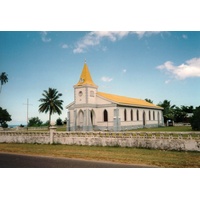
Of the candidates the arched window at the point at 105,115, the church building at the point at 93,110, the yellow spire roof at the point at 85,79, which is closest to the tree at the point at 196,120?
the church building at the point at 93,110

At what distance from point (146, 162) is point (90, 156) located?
2.81 metres

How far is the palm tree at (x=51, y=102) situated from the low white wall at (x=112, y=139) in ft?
74.6

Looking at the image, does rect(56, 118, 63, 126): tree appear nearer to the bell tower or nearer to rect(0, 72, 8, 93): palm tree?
the bell tower

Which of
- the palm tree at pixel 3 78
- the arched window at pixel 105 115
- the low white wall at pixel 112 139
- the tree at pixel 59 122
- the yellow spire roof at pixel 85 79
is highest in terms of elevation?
the yellow spire roof at pixel 85 79

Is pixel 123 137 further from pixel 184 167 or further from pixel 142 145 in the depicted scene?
pixel 184 167


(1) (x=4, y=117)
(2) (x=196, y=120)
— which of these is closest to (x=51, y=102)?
(1) (x=4, y=117)

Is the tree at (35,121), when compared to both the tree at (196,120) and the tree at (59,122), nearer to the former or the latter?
the tree at (59,122)

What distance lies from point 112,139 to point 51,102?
29.0 metres

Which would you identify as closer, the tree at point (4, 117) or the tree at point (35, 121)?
the tree at point (4, 117)

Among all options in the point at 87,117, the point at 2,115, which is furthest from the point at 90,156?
the point at 2,115

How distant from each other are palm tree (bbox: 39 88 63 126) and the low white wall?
22738 mm

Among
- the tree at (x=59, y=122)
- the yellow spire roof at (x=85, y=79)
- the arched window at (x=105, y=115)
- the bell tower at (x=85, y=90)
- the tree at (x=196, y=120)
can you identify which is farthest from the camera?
the tree at (x=59, y=122)

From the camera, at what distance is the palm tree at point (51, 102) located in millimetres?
40531
